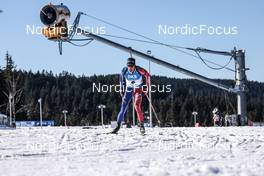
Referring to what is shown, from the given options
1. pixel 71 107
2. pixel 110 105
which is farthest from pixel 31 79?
pixel 110 105

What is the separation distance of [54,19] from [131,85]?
119 inches

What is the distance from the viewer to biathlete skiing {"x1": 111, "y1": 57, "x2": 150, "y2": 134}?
13953 mm

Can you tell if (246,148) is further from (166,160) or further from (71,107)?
(71,107)

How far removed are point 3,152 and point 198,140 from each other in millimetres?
3844

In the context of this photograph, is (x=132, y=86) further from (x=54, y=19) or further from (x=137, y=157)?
(x=137, y=157)

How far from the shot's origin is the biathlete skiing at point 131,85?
45.8 feet

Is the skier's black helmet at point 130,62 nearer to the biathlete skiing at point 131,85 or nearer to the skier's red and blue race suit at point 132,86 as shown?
the biathlete skiing at point 131,85


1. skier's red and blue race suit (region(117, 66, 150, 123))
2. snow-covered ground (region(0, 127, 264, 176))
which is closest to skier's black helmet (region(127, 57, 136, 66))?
skier's red and blue race suit (region(117, 66, 150, 123))

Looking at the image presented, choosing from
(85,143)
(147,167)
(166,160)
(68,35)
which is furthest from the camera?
(68,35)

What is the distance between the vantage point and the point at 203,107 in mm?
148000

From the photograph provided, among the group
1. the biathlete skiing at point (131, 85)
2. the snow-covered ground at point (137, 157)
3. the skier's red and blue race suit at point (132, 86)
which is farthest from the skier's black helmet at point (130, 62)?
the snow-covered ground at point (137, 157)

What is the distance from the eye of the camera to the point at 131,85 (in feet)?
46.4

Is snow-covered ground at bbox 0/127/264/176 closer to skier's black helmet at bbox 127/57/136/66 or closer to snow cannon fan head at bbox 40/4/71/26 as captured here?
skier's black helmet at bbox 127/57/136/66

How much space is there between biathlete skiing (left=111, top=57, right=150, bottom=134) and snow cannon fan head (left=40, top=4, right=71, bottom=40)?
2399mm
